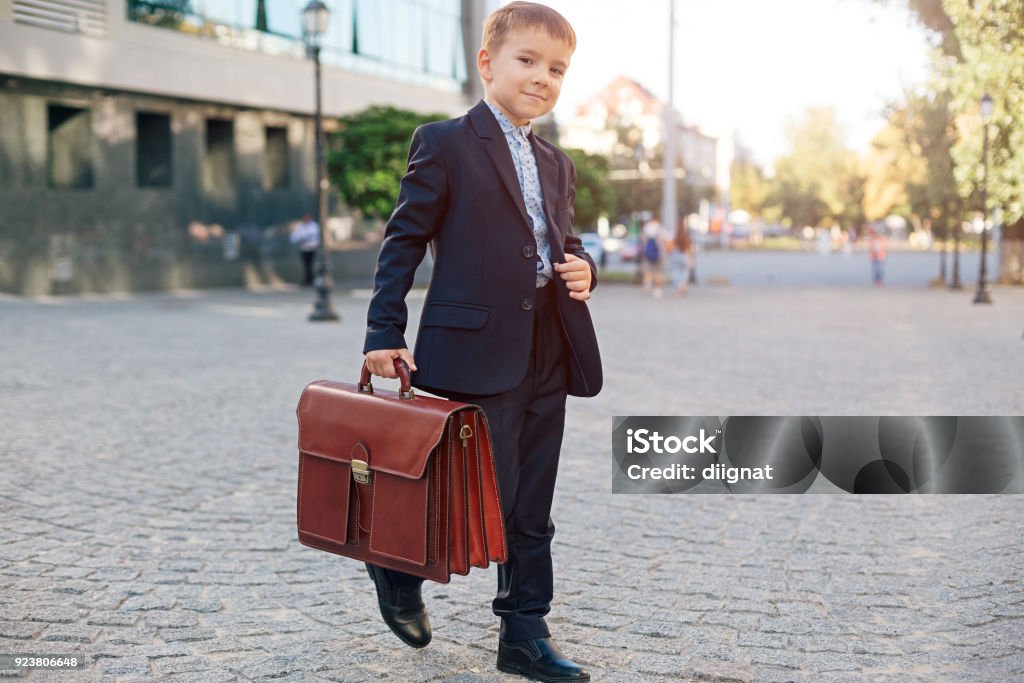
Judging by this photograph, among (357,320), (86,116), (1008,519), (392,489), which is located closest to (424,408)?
(392,489)

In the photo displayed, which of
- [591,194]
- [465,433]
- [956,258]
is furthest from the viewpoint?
[591,194]

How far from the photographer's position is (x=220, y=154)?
28984 millimetres

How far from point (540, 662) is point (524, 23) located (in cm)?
184

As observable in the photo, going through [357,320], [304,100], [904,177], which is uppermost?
[304,100]

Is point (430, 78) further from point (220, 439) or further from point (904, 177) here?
point (220, 439)

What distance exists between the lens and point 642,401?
974 cm

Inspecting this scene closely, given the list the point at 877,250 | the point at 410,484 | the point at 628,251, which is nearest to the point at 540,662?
the point at 410,484

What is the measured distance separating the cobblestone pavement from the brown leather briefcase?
494 millimetres

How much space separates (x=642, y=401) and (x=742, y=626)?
5731mm

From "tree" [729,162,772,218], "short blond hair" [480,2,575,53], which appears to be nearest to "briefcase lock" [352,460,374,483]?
"short blond hair" [480,2,575,53]

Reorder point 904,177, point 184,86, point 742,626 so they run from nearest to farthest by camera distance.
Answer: point 742,626, point 184,86, point 904,177

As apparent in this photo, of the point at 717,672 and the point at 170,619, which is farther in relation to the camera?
the point at 170,619

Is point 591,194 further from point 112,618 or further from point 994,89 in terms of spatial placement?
point 112,618
